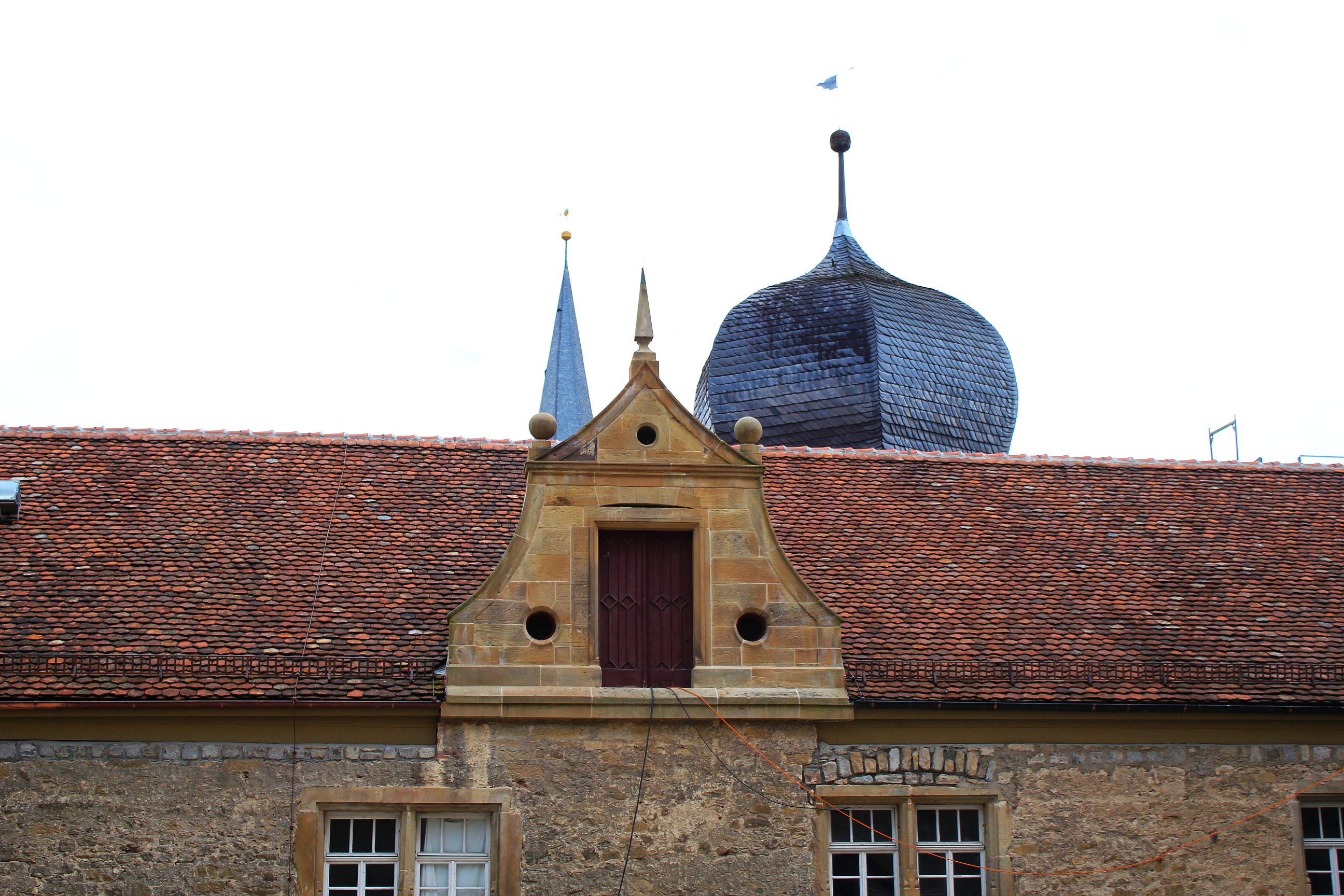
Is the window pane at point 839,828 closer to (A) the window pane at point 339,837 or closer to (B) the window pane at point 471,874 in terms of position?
(B) the window pane at point 471,874

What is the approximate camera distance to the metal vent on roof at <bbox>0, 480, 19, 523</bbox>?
16.9 metres

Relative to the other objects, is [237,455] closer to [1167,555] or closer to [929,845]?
[929,845]

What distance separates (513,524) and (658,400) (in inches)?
108

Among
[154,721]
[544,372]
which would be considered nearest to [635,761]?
[154,721]

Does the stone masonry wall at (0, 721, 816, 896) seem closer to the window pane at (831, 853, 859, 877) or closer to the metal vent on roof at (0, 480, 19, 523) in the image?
the window pane at (831, 853, 859, 877)

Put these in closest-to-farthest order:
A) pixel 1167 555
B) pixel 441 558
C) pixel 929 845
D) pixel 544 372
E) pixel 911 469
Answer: pixel 929 845
pixel 441 558
pixel 1167 555
pixel 911 469
pixel 544 372

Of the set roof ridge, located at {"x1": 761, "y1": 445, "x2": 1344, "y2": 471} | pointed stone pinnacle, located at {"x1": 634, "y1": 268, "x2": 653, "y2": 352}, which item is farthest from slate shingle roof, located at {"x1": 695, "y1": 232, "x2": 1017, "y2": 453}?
pointed stone pinnacle, located at {"x1": 634, "y1": 268, "x2": 653, "y2": 352}

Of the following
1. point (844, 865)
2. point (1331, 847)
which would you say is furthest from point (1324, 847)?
point (844, 865)

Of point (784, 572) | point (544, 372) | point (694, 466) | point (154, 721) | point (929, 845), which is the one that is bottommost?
point (929, 845)

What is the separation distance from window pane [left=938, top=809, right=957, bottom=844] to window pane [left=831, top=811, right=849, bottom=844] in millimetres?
878

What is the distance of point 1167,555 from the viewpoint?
18047mm

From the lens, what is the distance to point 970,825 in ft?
49.9

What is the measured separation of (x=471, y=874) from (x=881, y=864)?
12.5ft

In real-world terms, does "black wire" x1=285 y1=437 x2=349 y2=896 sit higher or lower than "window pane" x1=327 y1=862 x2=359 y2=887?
higher
